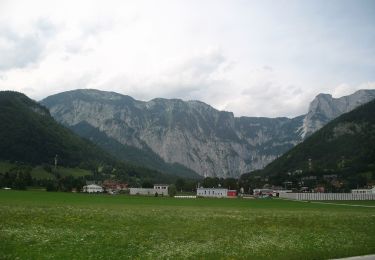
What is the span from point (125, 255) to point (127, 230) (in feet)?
29.4

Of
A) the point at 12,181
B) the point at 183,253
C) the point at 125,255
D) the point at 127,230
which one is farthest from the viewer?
the point at 12,181

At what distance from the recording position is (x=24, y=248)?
26062 mm

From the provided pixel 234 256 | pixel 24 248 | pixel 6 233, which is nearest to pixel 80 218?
pixel 6 233

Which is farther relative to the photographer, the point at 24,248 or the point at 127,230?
the point at 127,230

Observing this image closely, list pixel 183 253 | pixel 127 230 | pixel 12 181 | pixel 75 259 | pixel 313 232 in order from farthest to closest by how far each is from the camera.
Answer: pixel 12 181 → pixel 313 232 → pixel 127 230 → pixel 183 253 → pixel 75 259

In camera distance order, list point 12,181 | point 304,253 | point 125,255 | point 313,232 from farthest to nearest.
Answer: point 12,181 < point 313,232 < point 304,253 < point 125,255

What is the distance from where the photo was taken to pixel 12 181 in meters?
185

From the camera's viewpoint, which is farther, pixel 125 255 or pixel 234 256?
pixel 234 256

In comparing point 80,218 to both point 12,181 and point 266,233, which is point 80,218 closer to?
point 266,233

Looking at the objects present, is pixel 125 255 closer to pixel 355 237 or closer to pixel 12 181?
pixel 355 237

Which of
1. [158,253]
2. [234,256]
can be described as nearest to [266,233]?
[234,256]

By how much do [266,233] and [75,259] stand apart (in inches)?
804

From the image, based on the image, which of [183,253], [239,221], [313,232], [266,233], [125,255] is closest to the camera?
[125,255]

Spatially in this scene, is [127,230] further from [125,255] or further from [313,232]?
[313,232]
